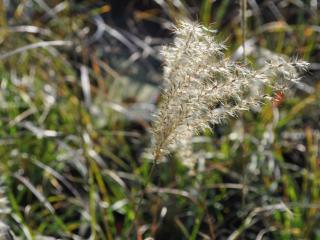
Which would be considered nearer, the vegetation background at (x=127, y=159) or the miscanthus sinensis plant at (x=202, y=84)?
the miscanthus sinensis plant at (x=202, y=84)

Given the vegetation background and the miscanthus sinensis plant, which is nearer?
the miscanthus sinensis plant

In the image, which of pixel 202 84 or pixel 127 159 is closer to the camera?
pixel 202 84

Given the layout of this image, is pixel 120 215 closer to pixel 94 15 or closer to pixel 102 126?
pixel 102 126

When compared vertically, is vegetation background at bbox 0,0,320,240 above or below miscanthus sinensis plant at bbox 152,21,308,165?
below

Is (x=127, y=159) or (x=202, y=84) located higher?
(x=202, y=84)

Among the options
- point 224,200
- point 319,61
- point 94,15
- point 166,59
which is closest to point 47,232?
point 224,200
